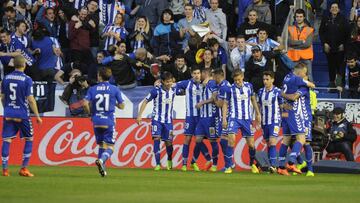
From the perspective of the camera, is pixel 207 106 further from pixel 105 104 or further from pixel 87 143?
pixel 105 104

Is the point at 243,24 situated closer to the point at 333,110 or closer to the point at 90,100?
the point at 333,110

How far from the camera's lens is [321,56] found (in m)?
29.4

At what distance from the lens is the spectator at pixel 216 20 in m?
28.2

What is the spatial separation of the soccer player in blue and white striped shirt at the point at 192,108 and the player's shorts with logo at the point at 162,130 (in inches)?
14.3

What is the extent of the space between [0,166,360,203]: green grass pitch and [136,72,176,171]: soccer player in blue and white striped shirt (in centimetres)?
161

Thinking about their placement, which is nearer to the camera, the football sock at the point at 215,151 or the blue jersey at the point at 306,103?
the blue jersey at the point at 306,103

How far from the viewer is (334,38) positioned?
27688mm

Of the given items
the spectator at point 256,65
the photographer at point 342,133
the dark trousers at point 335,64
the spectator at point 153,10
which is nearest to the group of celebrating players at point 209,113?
the spectator at point 256,65

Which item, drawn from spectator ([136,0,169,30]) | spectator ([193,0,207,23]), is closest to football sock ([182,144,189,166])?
spectator ([193,0,207,23])

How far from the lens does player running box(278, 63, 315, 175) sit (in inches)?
883

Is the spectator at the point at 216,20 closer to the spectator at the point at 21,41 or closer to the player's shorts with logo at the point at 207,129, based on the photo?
the player's shorts with logo at the point at 207,129

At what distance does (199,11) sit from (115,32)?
227cm

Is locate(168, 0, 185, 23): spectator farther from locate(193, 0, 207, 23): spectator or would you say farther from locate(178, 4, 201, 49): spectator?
locate(178, 4, 201, 49): spectator

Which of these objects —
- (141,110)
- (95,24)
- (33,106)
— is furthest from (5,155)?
(95,24)
